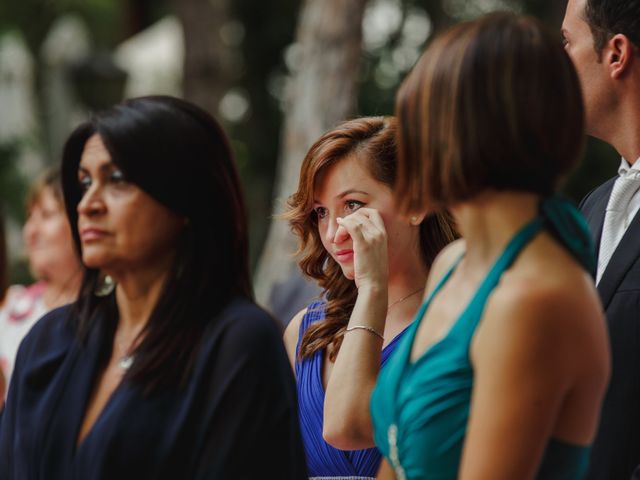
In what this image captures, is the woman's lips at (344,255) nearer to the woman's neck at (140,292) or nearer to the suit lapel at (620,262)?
the woman's neck at (140,292)

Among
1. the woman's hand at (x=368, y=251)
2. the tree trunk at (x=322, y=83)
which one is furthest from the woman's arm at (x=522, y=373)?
the tree trunk at (x=322, y=83)

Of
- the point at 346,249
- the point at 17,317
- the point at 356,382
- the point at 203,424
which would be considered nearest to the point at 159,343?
the point at 203,424

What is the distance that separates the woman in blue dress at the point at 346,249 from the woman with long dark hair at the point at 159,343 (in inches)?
15.0

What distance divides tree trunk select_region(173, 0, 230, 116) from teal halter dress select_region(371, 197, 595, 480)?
11.5 meters

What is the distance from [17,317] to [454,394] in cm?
455

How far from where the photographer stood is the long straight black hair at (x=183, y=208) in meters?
2.59

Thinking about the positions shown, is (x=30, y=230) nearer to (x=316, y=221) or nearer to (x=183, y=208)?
(x=316, y=221)

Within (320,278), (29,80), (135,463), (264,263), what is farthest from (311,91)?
(29,80)

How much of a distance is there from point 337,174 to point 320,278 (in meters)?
0.38

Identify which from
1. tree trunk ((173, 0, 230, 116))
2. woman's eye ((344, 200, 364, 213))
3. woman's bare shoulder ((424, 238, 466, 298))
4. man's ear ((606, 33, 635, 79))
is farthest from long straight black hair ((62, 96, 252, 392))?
tree trunk ((173, 0, 230, 116))

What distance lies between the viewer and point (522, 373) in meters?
1.80

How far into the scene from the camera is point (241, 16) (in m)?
15.8

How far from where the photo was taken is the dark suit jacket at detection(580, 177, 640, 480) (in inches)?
109

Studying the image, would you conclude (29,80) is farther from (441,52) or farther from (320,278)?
(441,52)
